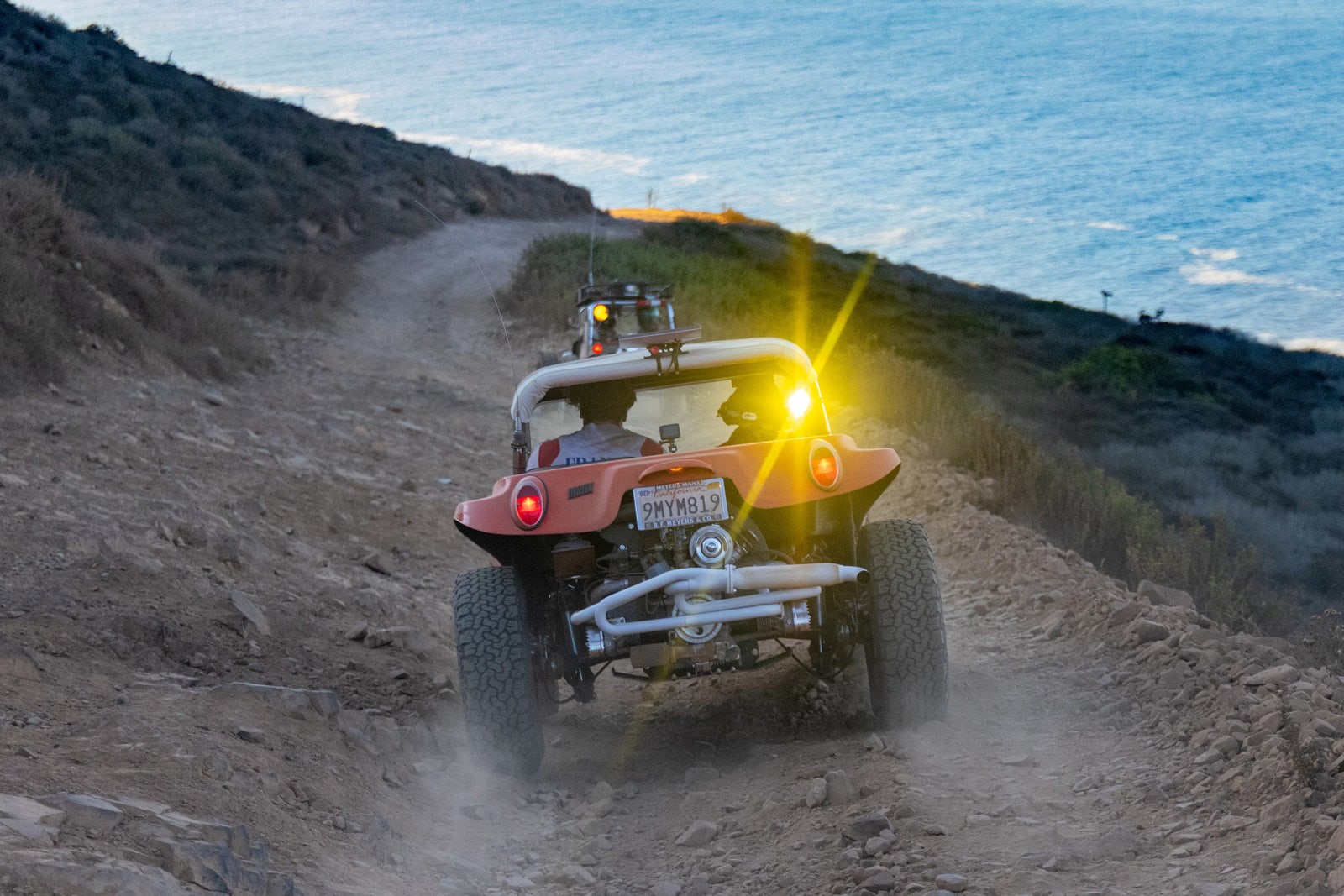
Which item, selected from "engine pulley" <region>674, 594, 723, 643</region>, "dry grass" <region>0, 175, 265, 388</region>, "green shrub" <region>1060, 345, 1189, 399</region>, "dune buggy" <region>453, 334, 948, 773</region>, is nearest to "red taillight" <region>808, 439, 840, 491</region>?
"dune buggy" <region>453, 334, 948, 773</region>

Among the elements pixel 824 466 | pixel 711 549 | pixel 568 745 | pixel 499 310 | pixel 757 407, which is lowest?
pixel 568 745

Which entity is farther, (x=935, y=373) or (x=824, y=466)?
(x=935, y=373)

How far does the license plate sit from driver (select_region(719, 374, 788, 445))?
1100 mm

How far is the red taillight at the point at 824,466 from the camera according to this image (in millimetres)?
5516

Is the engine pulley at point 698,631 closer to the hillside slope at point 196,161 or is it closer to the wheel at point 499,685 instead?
the wheel at point 499,685

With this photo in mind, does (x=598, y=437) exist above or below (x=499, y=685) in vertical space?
above

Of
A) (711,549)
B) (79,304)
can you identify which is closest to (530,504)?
(711,549)

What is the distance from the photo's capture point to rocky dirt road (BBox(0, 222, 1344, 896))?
4168mm

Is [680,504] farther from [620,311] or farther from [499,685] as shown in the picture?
[620,311]

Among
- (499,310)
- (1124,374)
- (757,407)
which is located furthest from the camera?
(1124,374)

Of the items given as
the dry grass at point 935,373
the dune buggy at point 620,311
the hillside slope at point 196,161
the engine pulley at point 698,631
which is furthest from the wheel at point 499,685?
the hillside slope at point 196,161

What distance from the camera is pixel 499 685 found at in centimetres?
568

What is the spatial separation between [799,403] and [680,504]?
1245mm

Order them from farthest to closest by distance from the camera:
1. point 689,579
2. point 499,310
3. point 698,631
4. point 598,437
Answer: point 499,310 → point 598,437 → point 698,631 → point 689,579
